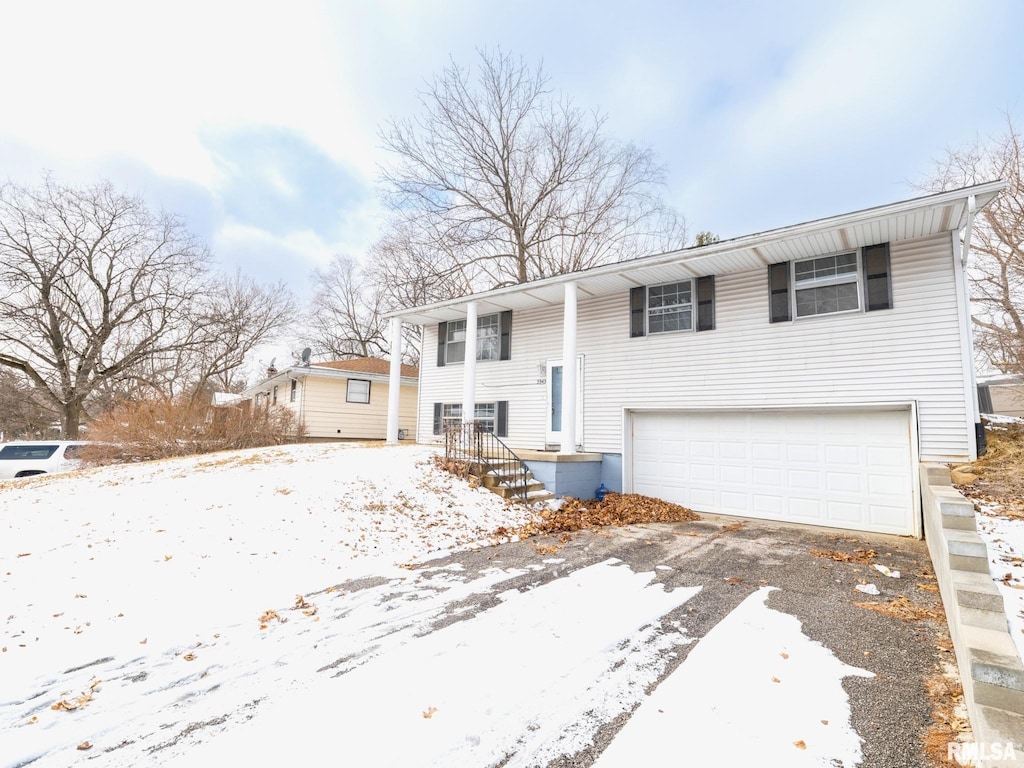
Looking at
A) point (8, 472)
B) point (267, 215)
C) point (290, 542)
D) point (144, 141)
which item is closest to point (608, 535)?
point (290, 542)

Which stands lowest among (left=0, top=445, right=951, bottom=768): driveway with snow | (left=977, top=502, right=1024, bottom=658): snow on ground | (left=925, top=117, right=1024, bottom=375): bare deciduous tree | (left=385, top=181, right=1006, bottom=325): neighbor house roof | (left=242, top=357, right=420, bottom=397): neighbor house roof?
(left=0, top=445, right=951, bottom=768): driveway with snow

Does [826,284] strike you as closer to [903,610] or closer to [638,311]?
[638,311]

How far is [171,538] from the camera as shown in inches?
212

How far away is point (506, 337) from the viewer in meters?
11.5

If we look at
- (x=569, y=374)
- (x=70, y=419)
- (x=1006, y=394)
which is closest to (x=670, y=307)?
(x=569, y=374)

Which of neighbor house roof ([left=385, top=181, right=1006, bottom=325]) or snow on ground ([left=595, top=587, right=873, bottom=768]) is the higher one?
neighbor house roof ([left=385, top=181, right=1006, bottom=325])

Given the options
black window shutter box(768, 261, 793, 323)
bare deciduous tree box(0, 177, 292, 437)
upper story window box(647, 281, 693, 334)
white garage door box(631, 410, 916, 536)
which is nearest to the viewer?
white garage door box(631, 410, 916, 536)

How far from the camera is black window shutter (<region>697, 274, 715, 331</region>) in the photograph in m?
8.87

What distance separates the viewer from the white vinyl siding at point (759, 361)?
272 inches

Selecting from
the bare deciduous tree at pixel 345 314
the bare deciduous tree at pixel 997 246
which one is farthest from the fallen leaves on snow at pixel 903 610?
the bare deciduous tree at pixel 345 314

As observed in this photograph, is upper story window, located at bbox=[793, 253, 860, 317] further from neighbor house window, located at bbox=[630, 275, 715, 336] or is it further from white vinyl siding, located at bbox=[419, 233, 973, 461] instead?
neighbor house window, located at bbox=[630, 275, 715, 336]

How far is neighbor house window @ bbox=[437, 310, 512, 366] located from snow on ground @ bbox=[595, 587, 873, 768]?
28.6ft

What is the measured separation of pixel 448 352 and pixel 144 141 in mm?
12682

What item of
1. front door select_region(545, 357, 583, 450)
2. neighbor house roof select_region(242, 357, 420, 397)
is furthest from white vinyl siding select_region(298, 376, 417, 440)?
front door select_region(545, 357, 583, 450)
